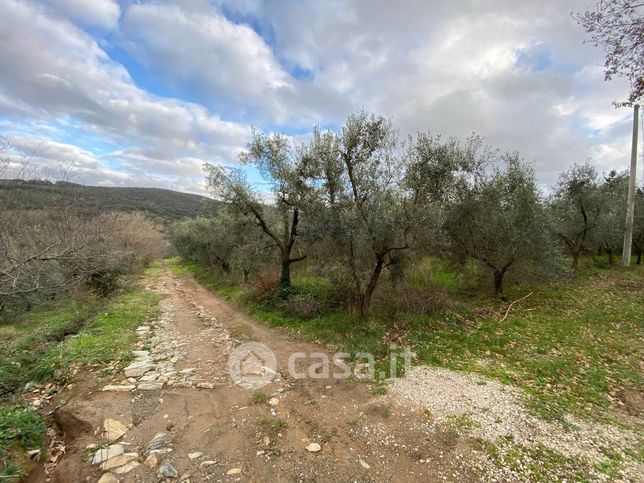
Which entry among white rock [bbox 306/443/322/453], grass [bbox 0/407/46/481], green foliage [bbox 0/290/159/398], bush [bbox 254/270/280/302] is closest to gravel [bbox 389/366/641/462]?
white rock [bbox 306/443/322/453]

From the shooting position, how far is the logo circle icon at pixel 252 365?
7.31 metres

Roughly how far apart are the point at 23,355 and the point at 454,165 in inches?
608

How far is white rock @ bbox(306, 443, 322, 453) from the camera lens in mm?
4867

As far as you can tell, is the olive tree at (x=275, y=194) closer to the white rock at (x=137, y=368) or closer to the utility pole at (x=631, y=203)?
the white rock at (x=137, y=368)

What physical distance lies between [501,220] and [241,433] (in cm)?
1363

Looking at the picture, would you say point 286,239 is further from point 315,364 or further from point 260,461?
point 260,461

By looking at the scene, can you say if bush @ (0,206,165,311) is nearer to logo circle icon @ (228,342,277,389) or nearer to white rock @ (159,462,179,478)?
logo circle icon @ (228,342,277,389)

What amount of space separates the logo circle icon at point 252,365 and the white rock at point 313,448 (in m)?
2.38

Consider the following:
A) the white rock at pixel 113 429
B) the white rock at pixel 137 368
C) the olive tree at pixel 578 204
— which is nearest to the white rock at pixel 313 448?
the white rock at pixel 113 429

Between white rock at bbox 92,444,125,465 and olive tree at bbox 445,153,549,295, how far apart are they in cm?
1348

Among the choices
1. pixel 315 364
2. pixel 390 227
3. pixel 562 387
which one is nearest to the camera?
pixel 562 387

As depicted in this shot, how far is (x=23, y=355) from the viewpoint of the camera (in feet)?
28.1

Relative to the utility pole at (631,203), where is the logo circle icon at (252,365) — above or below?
below

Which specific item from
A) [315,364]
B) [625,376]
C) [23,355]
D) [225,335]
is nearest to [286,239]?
[225,335]
